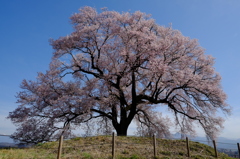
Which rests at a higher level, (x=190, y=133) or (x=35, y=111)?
(x=35, y=111)

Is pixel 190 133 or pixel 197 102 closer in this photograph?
pixel 197 102

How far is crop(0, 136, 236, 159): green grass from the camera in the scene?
993cm

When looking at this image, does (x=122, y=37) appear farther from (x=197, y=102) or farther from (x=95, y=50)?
(x=197, y=102)

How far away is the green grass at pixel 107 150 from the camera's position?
993cm

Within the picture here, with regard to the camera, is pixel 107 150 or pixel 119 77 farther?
pixel 119 77

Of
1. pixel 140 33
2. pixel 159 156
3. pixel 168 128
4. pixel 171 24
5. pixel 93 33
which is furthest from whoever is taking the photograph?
pixel 168 128

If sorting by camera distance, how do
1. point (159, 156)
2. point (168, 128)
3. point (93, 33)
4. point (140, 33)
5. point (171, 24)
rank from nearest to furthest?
point (159, 156) < point (140, 33) < point (93, 33) < point (171, 24) < point (168, 128)

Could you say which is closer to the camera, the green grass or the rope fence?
the green grass

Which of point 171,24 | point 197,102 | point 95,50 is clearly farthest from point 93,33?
point 197,102

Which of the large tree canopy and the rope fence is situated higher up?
the large tree canopy

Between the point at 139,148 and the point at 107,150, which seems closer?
the point at 107,150

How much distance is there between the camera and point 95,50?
65.3 ft

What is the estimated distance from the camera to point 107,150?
11367 mm

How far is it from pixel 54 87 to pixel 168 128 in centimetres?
1374
